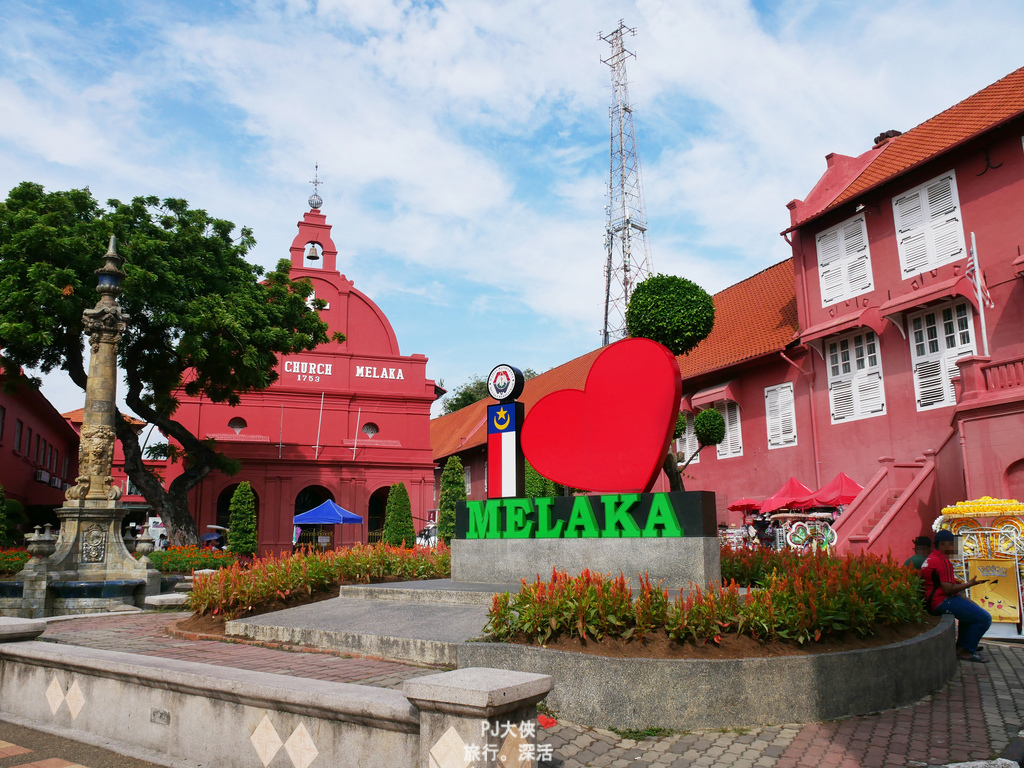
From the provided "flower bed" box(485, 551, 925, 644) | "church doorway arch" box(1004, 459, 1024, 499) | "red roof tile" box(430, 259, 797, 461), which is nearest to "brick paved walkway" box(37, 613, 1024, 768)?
"flower bed" box(485, 551, 925, 644)

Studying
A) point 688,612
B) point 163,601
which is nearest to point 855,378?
point 688,612

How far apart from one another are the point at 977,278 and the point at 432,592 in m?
12.9

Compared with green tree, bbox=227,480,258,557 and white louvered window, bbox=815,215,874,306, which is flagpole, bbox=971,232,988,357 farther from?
green tree, bbox=227,480,258,557

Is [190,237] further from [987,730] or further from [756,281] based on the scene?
[987,730]

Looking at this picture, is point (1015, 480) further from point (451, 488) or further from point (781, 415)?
point (451, 488)

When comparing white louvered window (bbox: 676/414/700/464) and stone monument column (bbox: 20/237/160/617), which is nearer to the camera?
stone monument column (bbox: 20/237/160/617)

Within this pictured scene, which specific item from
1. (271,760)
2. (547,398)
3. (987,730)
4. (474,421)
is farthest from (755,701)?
(474,421)

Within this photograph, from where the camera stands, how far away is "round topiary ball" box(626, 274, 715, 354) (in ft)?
50.1

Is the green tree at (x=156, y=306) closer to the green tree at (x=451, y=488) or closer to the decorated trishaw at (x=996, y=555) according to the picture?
the green tree at (x=451, y=488)

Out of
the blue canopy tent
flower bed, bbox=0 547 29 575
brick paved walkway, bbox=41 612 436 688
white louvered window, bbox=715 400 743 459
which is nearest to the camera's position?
brick paved walkway, bbox=41 612 436 688

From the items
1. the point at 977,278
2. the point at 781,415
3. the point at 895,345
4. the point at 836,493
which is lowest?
the point at 836,493

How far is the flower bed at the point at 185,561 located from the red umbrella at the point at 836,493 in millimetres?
14390

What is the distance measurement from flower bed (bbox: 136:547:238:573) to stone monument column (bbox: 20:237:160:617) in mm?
2743

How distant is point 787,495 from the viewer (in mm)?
19141
